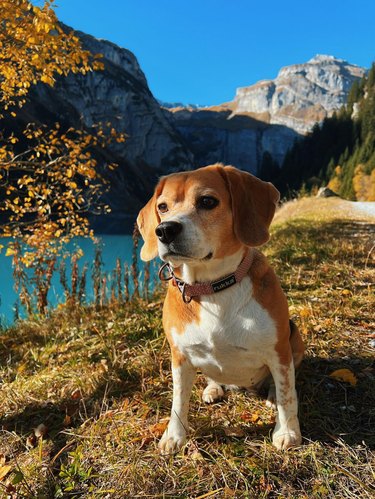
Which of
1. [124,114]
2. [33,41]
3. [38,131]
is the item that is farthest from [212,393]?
[124,114]

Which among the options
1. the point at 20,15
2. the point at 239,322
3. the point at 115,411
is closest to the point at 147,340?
the point at 115,411

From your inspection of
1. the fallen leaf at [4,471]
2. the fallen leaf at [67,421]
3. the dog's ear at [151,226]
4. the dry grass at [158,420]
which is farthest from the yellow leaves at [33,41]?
the fallen leaf at [4,471]

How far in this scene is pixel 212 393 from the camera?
2.71 m

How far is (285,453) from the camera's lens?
2.08 metres

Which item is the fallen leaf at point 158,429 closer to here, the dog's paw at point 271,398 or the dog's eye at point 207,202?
the dog's paw at point 271,398

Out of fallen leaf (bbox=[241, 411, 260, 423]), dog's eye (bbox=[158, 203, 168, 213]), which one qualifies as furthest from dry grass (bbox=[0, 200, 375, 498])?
dog's eye (bbox=[158, 203, 168, 213])

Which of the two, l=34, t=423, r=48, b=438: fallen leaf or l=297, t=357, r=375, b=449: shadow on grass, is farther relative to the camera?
l=34, t=423, r=48, b=438: fallen leaf

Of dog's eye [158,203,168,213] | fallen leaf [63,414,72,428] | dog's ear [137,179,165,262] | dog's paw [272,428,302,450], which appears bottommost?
fallen leaf [63,414,72,428]

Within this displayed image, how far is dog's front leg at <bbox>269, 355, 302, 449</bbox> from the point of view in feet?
6.99

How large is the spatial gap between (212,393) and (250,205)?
1.44 meters

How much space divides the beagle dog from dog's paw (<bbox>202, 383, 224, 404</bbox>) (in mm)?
411

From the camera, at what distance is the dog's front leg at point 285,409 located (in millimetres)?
2131

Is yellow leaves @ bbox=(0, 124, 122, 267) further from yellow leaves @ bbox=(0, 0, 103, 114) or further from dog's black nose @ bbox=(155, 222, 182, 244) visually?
dog's black nose @ bbox=(155, 222, 182, 244)

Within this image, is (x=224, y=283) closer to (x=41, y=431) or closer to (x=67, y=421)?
(x=67, y=421)
